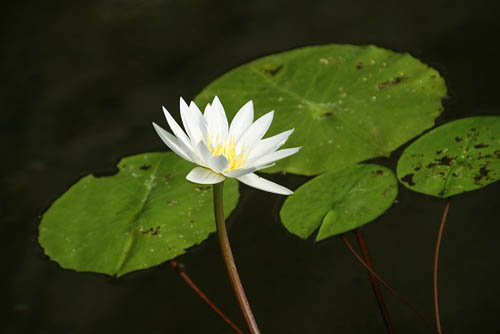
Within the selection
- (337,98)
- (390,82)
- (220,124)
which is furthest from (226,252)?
(390,82)

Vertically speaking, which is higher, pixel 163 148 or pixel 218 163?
pixel 218 163

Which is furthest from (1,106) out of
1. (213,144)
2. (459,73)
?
(459,73)

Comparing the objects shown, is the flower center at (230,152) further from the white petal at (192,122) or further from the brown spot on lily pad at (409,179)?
the brown spot on lily pad at (409,179)

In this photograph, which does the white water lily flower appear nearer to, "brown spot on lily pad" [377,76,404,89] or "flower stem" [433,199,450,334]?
"flower stem" [433,199,450,334]

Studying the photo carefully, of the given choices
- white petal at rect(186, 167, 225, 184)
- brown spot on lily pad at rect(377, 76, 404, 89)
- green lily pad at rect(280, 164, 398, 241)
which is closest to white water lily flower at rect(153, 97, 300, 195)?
white petal at rect(186, 167, 225, 184)

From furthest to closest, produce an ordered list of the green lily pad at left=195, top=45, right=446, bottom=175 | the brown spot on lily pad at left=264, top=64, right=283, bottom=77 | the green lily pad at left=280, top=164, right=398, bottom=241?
the brown spot on lily pad at left=264, top=64, right=283, bottom=77 → the green lily pad at left=195, top=45, right=446, bottom=175 → the green lily pad at left=280, top=164, right=398, bottom=241

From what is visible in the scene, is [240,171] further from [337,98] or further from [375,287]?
[337,98]
